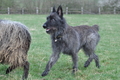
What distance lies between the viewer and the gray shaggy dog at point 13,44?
431 centimetres

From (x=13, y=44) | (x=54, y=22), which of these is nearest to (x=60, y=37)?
(x=54, y=22)

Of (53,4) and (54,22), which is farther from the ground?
(53,4)

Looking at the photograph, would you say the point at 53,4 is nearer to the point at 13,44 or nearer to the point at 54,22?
the point at 54,22

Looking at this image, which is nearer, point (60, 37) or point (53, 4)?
point (60, 37)

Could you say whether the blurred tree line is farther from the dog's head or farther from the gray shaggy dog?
the gray shaggy dog

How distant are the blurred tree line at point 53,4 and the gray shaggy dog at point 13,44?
34174 millimetres

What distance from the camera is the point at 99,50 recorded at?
8430 mm

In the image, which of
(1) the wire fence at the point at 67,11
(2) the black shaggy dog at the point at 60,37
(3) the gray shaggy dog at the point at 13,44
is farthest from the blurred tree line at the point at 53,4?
(3) the gray shaggy dog at the point at 13,44

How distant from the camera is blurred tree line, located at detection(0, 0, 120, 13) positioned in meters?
38.2

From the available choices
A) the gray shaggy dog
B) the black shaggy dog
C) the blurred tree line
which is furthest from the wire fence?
the gray shaggy dog

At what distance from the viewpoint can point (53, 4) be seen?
A: 38.2m

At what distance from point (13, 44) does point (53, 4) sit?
1363 inches

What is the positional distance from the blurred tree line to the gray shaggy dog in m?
34.2

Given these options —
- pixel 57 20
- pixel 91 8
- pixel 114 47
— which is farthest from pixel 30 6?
pixel 57 20
